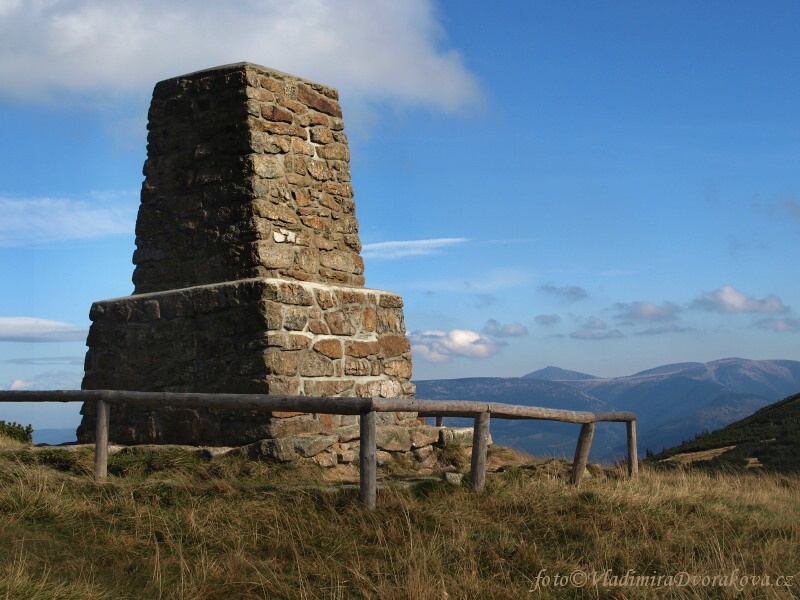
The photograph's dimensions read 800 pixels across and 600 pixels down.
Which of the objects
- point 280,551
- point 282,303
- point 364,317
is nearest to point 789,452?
point 364,317

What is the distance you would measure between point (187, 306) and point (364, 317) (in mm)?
2145

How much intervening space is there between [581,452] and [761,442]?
13.6m

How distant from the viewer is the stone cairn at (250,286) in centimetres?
962

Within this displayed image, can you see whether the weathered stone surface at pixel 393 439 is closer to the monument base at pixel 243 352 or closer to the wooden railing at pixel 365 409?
the monument base at pixel 243 352

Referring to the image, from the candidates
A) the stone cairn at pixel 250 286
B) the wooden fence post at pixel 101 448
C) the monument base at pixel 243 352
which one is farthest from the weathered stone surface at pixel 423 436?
the wooden fence post at pixel 101 448

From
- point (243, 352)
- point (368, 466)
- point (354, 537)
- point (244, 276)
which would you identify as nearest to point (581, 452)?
point (368, 466)

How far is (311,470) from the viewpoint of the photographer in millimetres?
8781

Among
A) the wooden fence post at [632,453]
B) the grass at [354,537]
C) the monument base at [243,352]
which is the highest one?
the monument base at [243,352]

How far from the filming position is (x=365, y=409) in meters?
7.48

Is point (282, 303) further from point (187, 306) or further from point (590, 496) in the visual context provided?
point (590, 496)

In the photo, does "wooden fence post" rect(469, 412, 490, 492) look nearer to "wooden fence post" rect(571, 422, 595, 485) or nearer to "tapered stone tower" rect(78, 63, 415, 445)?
"wooden fence post" rect(571, 422, 595, 485)

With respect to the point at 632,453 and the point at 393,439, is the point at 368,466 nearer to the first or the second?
the point at 393,439

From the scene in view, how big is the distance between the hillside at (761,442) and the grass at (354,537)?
10.1 meters

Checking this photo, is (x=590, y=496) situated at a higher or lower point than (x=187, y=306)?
lower
